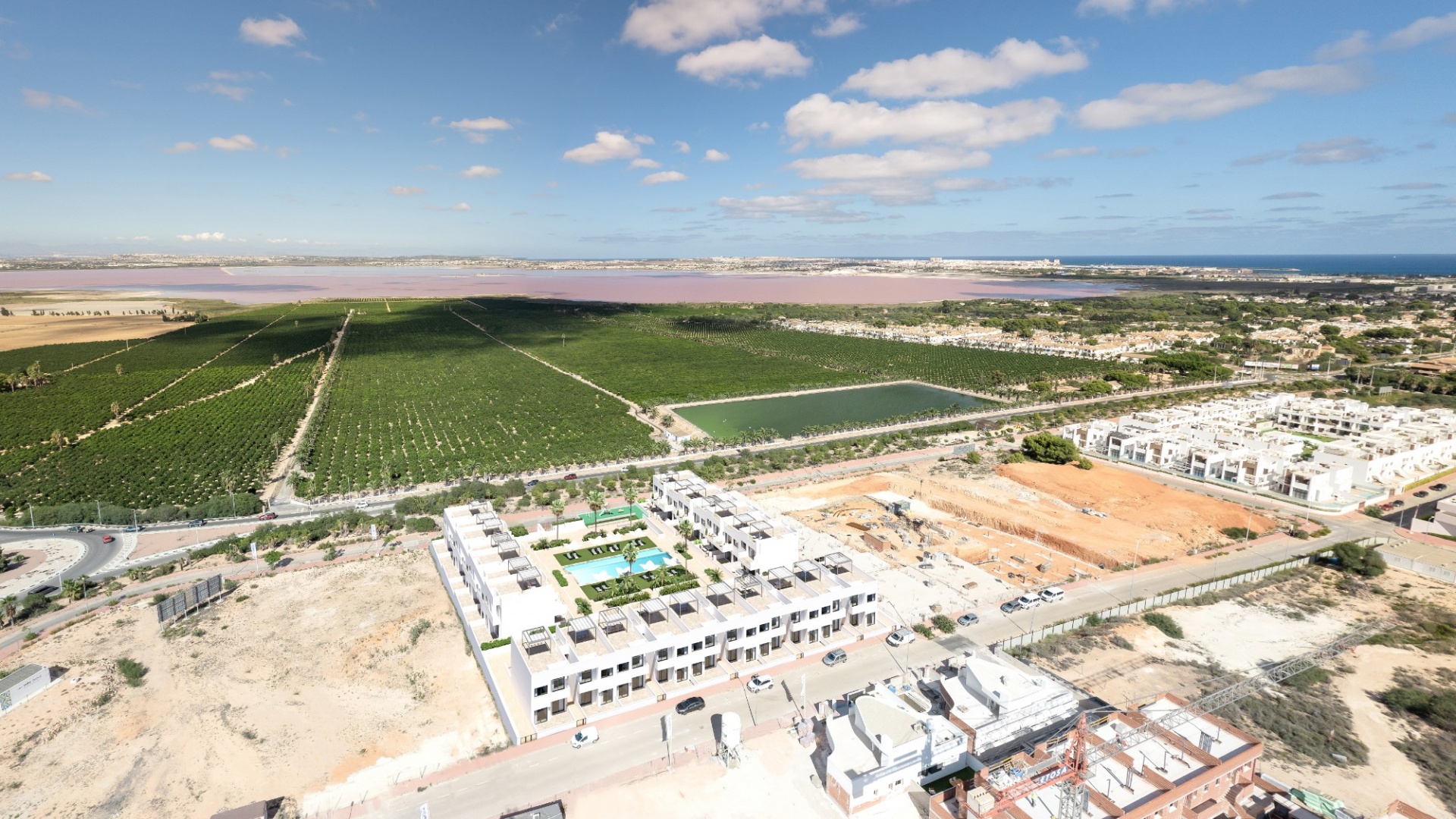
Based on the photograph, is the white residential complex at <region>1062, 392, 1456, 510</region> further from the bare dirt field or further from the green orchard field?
the green orchard field

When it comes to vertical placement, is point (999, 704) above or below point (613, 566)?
above

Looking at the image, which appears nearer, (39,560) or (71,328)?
(39,560)

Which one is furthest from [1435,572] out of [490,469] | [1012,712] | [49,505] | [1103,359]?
[49,505]

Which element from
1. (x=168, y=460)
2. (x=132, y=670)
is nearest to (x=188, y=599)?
(x=132, y=670)

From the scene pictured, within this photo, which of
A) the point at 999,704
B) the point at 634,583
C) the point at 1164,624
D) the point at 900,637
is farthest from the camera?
the point at 634,583

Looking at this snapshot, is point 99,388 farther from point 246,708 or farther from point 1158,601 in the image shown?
point 1158,601

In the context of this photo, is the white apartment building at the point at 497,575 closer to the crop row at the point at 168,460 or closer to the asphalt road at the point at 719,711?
the asphalt road at the point at 719,711

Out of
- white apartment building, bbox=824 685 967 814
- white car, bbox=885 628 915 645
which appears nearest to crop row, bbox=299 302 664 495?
white car, bbox=885 628 915 645
